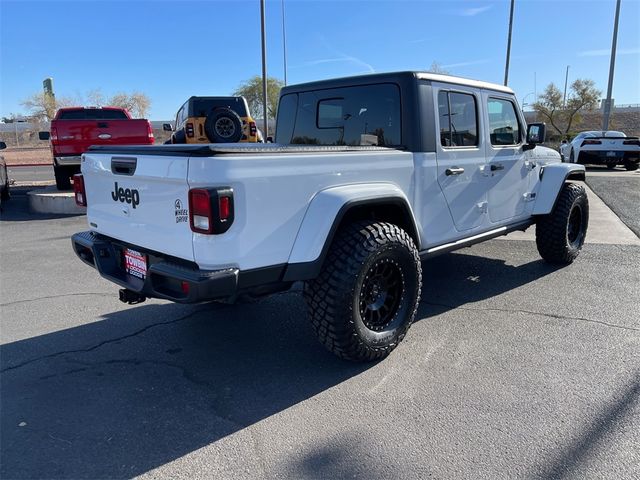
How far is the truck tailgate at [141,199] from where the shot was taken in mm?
2768

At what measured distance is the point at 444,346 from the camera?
3.71 meters

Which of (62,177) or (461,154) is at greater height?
(461,154)

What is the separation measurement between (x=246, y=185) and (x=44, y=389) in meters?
1.88

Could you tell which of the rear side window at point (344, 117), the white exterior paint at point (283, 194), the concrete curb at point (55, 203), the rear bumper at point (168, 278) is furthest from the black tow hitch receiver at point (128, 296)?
the concrete curb at point (55, 203)

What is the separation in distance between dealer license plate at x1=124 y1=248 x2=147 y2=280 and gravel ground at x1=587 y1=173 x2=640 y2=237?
731 centimetres

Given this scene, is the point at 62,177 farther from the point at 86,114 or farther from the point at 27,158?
the point at 27,158

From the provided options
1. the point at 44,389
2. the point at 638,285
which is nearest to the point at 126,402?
the point at 44,389

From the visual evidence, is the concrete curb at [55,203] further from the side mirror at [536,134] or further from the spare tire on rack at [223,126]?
the side mirror at [536,134]

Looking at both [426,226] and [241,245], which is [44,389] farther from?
[426,226]

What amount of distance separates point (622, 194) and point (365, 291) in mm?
10591

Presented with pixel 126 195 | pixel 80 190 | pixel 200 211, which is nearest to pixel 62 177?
pixel 80 190

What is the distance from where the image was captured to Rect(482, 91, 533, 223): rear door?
462cm

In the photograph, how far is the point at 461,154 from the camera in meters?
4.15

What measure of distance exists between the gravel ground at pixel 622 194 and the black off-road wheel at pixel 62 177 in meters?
10.8
